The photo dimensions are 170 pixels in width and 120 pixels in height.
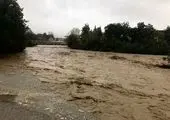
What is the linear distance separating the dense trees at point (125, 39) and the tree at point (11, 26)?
41739 millimetres

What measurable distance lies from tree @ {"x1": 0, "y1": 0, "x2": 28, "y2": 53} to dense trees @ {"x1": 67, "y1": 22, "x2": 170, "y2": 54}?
4174 centimetres

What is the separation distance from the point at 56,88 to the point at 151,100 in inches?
209

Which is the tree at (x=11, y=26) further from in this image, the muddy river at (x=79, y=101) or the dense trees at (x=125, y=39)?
the dense trees at (x=125, y=39)

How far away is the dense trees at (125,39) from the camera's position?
280 feet

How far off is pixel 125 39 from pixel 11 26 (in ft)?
182

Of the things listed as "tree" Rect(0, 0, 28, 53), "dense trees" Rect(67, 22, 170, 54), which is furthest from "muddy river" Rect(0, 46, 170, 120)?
"dense trees" Rect(67, 22, 170, 54)

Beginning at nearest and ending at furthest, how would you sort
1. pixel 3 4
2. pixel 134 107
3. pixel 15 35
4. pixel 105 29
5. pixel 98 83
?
pixel 134 107 → pixel 98 83 → pixel 3 4 → pixel 15 35 → pixel 105 29

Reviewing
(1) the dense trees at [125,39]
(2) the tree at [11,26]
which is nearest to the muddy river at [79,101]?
(2) the tree at [11,26]

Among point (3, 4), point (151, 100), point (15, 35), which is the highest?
point (3, 4)

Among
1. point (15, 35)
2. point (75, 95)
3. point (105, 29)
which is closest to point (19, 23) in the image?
point (15, 35)

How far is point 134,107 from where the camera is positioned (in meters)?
13.7

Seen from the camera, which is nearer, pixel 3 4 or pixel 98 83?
pixel 98 83

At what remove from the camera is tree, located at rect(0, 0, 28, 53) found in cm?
4116

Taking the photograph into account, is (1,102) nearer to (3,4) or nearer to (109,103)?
(109,103)
